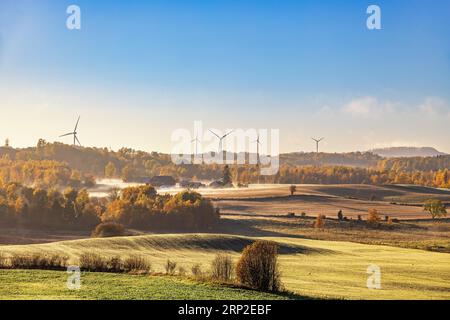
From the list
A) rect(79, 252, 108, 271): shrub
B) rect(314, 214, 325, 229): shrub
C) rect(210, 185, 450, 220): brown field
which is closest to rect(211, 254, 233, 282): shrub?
rect(79, 252, 108, 271): shrub

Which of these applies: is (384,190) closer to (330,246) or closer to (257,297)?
(330,246)

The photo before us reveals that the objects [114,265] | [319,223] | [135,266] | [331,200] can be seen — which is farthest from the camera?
[331,200]

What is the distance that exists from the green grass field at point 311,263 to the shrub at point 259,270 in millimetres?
1756

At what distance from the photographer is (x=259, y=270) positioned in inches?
1533

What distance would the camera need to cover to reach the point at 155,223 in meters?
111

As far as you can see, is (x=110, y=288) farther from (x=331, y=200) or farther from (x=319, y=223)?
(x=331, y=200)

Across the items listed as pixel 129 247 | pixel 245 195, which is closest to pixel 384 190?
pixel 245 195

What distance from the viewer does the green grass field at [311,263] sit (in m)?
39.1

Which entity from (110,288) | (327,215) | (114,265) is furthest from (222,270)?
(327,215)

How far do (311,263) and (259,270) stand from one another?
25.5m

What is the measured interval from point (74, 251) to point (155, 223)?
4883cm

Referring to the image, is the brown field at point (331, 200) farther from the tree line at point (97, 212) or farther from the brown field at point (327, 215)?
the tree line at point (97, 212)

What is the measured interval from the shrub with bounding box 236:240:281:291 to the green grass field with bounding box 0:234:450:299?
1756 millimetres
